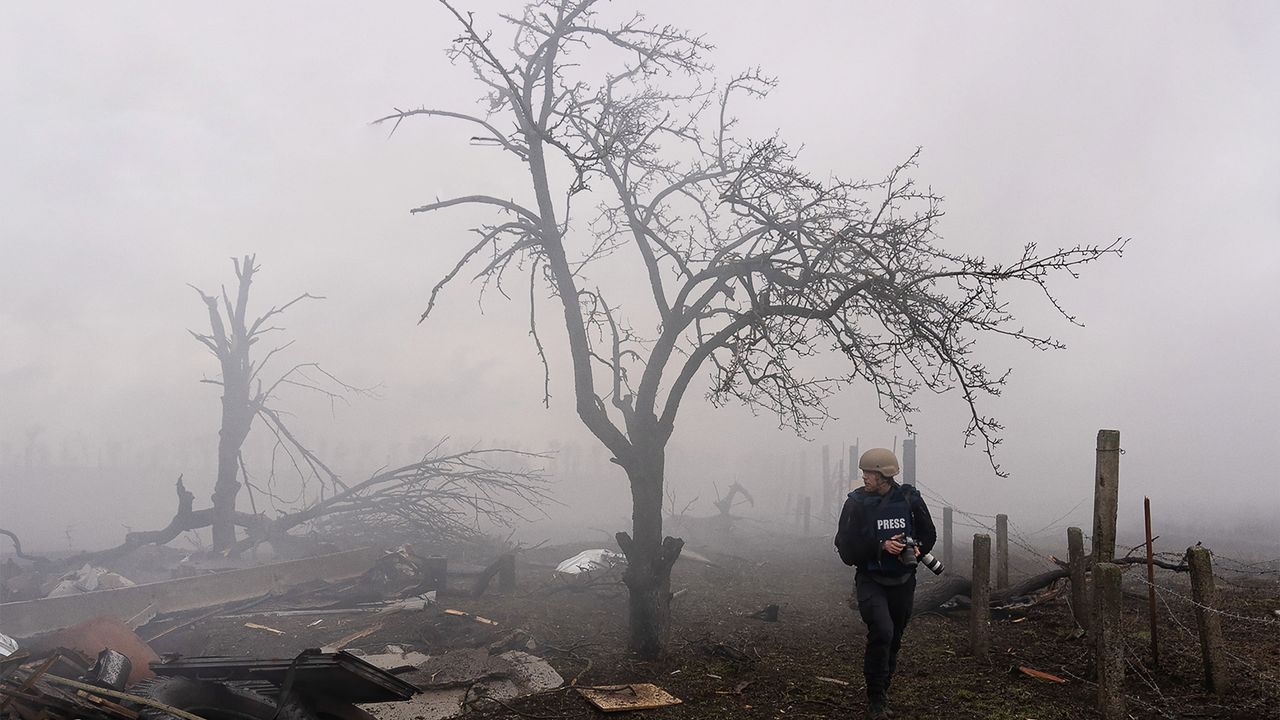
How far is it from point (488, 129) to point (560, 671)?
7.37 metres

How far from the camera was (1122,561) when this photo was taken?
22.2ft

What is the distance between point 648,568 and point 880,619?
12.3 ft

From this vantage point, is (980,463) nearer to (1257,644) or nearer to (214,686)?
(1257,644)

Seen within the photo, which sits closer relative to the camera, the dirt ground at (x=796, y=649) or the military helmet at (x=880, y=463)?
the military helmet at (x=880, y=463)

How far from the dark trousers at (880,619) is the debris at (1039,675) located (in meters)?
2.06

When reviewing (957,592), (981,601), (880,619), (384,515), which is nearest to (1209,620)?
(981,601)

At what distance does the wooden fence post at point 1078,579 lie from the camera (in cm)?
787

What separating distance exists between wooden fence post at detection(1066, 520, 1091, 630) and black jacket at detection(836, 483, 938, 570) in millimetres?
3043

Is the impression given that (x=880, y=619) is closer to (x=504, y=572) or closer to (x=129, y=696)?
(x=129, y=696)

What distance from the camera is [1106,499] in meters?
6.68

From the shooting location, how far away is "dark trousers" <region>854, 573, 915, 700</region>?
5707mm

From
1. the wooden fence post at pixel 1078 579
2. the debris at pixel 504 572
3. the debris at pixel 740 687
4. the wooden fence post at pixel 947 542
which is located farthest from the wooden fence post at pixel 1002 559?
the debris at pixel 504 572

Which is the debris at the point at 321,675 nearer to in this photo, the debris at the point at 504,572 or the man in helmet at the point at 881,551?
the man in helmet at the point at 881,551

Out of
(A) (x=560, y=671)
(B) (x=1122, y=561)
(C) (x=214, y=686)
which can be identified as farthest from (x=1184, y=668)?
(C) (x=214, y=686)
